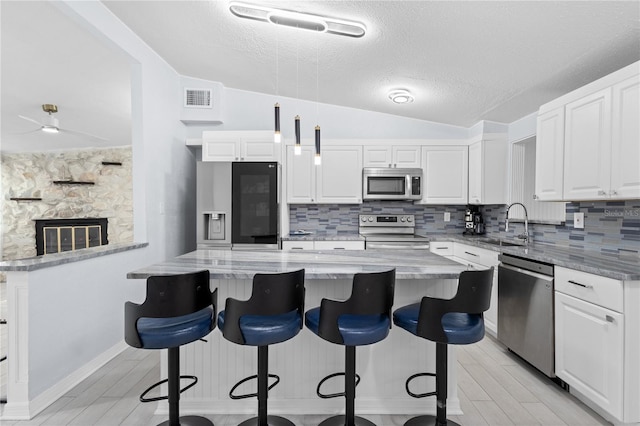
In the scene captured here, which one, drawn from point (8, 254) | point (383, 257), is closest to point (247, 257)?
point (383, 257)

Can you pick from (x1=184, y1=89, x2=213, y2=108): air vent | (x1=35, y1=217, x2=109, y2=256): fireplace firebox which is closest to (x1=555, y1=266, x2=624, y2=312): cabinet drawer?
(x1=184, y1=89, x2=213, y2=108): air vent

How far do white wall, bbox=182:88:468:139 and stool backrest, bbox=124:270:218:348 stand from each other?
321 cm

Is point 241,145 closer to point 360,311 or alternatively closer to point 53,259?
point 53,259

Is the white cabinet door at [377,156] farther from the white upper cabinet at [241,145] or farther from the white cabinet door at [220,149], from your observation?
the white cabinet door at [220,149]

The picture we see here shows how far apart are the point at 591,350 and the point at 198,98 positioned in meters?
4.54

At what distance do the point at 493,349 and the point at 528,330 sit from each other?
575mm

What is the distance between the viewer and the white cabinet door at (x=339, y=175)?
4.29 metres

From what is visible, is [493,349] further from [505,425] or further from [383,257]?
[383,257]

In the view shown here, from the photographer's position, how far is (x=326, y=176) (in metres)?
4.29

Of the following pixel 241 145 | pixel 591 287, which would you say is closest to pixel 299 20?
pixel 241 145

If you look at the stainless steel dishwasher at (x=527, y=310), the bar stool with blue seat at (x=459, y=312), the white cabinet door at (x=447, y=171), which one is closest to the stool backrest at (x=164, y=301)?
the bar stool with blue seat at (x=459, y=312)

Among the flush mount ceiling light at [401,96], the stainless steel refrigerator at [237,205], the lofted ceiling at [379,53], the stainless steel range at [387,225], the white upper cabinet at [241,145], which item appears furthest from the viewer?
the stainless steel range at [387,225]

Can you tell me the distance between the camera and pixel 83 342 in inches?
99.3

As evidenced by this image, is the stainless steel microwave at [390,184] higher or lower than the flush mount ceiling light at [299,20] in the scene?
lower
